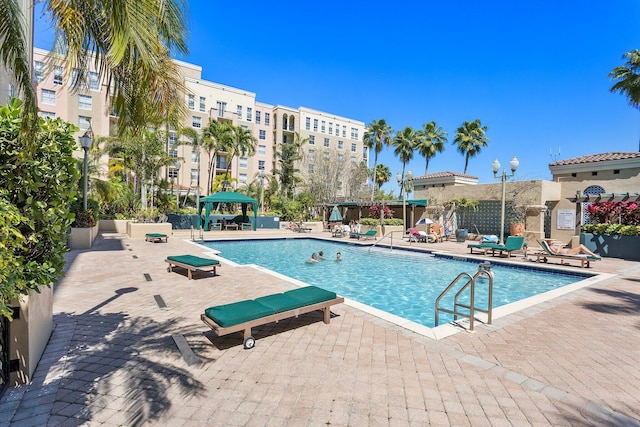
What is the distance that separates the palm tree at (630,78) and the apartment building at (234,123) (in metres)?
25.8

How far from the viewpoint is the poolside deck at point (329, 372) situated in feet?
9.53

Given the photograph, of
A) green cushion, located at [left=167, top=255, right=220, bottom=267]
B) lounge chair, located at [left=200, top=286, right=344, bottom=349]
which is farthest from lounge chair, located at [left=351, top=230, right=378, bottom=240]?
lounge chair, located at [left=200, top=286, right=344, bottom=349]

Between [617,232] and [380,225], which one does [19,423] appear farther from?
[380,225]

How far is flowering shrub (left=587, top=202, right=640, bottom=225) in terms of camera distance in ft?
47.2

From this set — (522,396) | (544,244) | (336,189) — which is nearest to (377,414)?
(522,396)

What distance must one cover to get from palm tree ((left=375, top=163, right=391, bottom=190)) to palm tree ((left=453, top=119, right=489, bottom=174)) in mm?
11710

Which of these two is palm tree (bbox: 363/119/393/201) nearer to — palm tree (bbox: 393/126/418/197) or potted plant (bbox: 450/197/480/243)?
palm tree (bbox: 393/126/418/197)

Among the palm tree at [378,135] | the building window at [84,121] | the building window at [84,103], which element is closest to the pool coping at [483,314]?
the palm tree at [378,135]

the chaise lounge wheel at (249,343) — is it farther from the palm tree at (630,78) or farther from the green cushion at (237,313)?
the palm tree at (630,78)

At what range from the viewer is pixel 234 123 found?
4731 cm

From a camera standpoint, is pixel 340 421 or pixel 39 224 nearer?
pixel 340 421

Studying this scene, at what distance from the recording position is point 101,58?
5852mm

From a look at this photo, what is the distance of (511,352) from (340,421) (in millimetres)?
2739

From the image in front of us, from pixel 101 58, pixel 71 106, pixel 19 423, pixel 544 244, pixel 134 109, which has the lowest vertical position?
pixel 19 423
